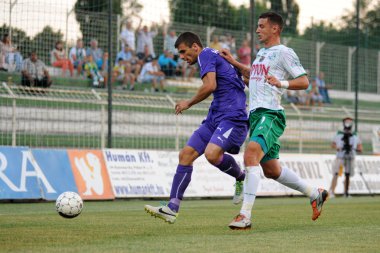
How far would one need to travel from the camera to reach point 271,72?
10164 mm

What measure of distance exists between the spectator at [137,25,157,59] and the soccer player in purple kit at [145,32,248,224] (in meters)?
10.3

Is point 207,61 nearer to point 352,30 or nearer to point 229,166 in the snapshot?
point 229,166

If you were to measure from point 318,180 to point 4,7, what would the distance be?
10.0m

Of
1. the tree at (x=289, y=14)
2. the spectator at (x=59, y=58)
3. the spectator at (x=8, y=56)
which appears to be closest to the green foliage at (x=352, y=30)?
the tree at (x=289, y=14)

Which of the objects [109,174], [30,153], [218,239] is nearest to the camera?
[218,239]

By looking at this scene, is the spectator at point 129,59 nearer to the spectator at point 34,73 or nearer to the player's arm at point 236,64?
the spectator at point 34,73

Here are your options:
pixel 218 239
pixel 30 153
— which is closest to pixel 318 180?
pixel 30 153

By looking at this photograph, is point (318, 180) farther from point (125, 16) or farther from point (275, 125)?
point (275, 125)

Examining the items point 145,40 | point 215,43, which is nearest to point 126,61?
point 145,40

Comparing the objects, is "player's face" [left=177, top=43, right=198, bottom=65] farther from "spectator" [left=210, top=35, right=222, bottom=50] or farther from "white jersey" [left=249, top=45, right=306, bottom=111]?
"spectator" [left=210, top=35, right=222, bottom=50]

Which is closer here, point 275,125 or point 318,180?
point 275,125

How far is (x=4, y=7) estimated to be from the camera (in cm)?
1725

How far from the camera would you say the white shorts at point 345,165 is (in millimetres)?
22906

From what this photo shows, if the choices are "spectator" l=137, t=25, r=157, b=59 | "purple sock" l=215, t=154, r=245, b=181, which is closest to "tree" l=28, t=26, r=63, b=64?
"spectator" l=137, t=25, r=157, b=59
